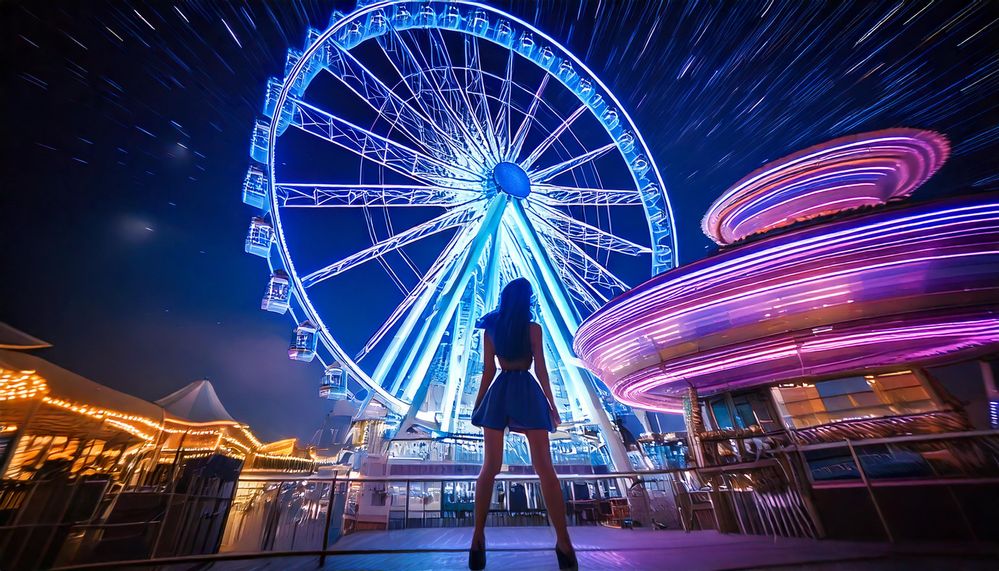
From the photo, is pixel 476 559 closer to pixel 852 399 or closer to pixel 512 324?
pixel 512 324

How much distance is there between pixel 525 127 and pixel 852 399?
41.3 ft

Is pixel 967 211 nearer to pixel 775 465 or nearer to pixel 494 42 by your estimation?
pixel 775 465

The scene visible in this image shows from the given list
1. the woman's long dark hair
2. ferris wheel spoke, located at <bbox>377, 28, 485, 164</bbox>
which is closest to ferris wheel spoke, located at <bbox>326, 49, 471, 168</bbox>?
ferris wheel spoke, located at <bbox>377, 28, 485, 164</bbox>

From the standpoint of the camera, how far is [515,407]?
88.2 inches

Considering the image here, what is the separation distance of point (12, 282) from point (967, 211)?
17357 millimetres

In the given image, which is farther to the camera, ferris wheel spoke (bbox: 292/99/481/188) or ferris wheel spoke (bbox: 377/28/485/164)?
ferris wheel spoke (bbox: 377/28/485/164)

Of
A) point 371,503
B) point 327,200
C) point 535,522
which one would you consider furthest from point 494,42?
point 371,503

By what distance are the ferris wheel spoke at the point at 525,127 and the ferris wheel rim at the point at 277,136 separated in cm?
53

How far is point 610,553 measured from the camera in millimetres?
2504

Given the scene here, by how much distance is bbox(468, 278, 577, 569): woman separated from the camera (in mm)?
2027

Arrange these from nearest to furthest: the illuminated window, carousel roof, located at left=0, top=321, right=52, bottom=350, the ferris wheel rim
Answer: carousel roof, located at left=0, top=321, right=52, bottom=350 → the ferris wheel rim → the illuminated window

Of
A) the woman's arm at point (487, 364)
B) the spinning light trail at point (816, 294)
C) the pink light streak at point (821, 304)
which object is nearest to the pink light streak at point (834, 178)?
the spinning light trail at point (816, 294)

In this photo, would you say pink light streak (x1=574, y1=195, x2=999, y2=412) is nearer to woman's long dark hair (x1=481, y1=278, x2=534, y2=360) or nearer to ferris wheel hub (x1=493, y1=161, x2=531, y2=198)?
woman's long dark hair (x1=481, y1=278, x2=534, y2=360)

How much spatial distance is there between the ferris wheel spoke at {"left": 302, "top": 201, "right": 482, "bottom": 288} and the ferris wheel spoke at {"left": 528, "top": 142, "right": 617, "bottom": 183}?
2.61 metres
